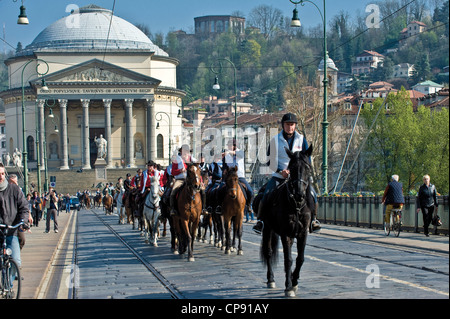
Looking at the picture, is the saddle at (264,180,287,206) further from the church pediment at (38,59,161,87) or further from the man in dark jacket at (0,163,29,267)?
the church pediment at (38,59,161,87)

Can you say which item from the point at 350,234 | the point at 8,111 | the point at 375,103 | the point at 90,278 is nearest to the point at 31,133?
the point at 8,111

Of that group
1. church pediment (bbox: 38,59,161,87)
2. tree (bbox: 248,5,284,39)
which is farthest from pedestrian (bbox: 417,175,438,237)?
church pediment (bbox: 38,59,161,87)

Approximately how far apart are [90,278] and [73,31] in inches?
4293

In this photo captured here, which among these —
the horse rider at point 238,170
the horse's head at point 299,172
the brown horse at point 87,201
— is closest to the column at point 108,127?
the brown horse at point 87,201

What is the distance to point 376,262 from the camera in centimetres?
1628

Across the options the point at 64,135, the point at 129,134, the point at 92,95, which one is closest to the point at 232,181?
the point at 92,95

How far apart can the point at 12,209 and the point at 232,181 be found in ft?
23.6

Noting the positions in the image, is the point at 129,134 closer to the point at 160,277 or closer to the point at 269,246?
the point at 160,277

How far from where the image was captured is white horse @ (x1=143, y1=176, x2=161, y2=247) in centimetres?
2272

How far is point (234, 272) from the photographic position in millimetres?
14836

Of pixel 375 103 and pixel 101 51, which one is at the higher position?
pixel 101 51

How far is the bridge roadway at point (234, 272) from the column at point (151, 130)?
9001 centimetres

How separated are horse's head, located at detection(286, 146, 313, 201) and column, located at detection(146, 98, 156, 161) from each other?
335ft
